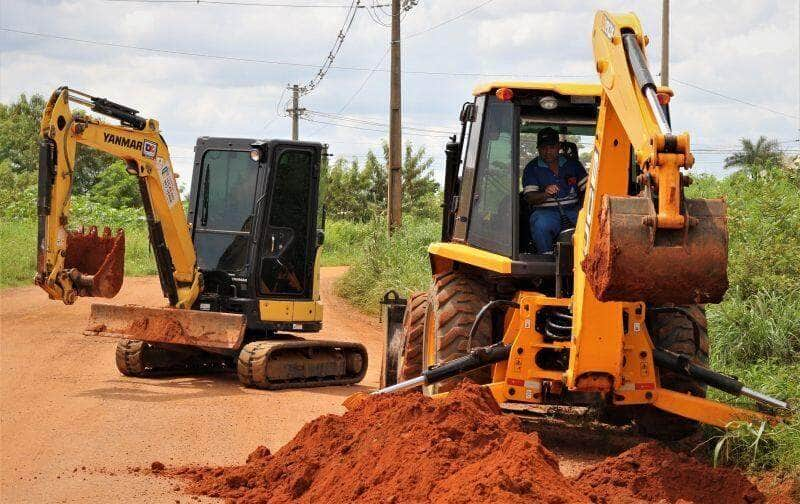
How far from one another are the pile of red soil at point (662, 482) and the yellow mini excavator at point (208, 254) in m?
6.18

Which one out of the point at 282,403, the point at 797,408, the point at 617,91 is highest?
the point at 617,91

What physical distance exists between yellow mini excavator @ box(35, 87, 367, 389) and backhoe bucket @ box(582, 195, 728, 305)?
6.85 meters

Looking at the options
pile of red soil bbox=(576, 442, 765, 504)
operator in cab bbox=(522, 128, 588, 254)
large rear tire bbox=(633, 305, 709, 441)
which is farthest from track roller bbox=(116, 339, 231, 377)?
pile of red soil bbox=(576, 442, 765, 504)

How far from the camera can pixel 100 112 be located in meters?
11.8

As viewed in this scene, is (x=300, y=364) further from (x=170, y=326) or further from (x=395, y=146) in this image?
(x=395, y=146)

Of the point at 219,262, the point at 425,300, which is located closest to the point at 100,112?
the point at 219,262

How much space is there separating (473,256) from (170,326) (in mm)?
5249

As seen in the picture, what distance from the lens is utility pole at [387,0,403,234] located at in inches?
913

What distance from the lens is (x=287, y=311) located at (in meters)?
12.6

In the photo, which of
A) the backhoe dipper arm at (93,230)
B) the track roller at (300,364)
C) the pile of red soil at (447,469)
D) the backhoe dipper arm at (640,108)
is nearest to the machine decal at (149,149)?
the backhoe dipper arm at (93,230)

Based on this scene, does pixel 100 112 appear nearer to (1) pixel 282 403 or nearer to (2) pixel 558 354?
(1) pixel 282 403

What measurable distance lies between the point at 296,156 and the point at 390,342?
3.31 m

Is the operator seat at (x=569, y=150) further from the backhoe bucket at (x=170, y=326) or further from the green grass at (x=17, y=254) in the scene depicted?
the green grass at (x=17, y=254)

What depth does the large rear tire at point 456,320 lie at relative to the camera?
7.73 metres
